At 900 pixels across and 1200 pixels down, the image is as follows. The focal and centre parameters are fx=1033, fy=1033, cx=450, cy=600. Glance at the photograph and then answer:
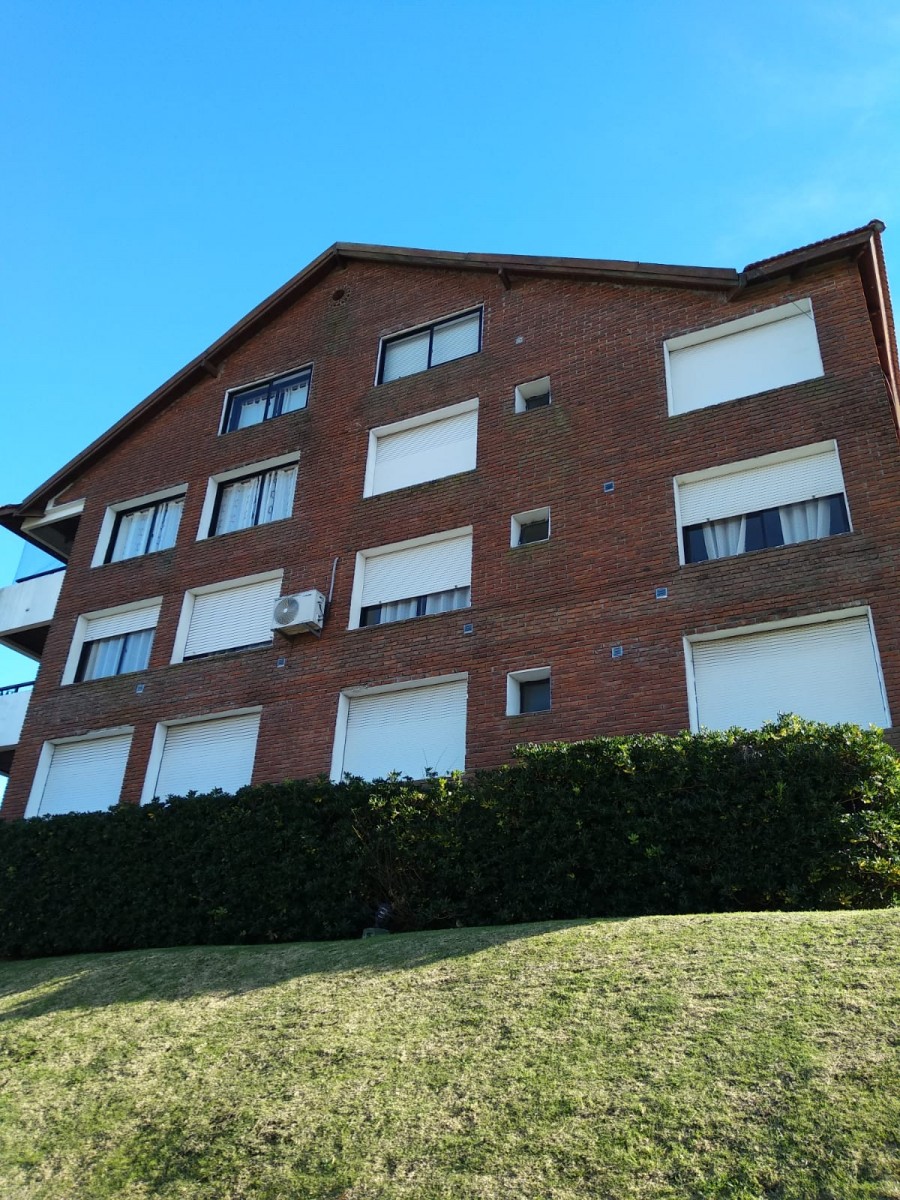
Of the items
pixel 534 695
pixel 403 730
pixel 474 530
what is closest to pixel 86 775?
pixel 403 730

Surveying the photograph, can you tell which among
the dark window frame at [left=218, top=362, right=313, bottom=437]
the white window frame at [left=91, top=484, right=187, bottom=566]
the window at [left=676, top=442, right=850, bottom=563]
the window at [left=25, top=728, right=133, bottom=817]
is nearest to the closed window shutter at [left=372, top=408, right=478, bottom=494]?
the dark window frame at [left=218, top=362, right=313, bottom=437]

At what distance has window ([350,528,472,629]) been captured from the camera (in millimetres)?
17547

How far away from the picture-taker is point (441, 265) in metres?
21.3

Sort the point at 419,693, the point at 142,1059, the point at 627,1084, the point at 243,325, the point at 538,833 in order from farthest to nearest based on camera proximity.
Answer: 1. the point at 243,325
2. the point at 419,693
3. the point at 538,833
4. the point at 142,1059
5. the point at 627,1084

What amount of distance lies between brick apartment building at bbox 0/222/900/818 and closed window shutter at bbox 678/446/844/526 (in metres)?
0.04

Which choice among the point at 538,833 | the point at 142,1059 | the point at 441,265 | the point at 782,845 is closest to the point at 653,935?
the point at 782,845

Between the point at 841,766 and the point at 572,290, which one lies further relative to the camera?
the point at 572,290

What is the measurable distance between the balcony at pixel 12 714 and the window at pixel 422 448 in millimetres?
8563

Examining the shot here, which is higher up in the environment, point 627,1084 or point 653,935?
point 653,935

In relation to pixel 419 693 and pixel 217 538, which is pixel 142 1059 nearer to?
pixel 419 693

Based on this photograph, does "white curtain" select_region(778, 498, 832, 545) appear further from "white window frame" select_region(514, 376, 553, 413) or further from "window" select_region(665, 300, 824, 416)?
"white window frame" select_region(514, 376, 553, 413)

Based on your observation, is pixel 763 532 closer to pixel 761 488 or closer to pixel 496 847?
pixel 761 488

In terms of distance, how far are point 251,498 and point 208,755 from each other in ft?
18.8

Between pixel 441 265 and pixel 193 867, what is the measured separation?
13.2 meters
